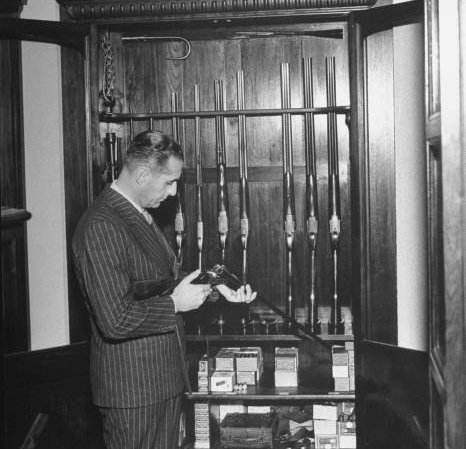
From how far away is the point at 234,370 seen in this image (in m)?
2.87

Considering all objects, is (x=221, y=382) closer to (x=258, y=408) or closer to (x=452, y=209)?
(x=258, y=408)

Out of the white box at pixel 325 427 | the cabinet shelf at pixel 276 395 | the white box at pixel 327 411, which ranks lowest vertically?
the white box at pixel 325 427

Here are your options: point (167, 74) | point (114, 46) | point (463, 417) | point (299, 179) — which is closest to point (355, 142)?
point (299, 179)

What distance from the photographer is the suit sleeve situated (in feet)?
6.34

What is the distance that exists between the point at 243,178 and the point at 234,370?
0.86 m

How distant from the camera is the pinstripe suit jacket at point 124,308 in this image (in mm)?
1941

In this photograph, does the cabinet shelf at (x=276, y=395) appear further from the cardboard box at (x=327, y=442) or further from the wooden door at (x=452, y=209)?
the wooden door at (x=452, y=209)

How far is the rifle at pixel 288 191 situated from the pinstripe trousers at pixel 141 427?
3.01 feet

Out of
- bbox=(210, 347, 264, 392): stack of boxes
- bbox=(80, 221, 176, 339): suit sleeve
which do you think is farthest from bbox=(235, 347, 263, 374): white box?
bbox=(80, 221, 176, 339): suit sleeve

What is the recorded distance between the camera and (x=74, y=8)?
2641 millimetres

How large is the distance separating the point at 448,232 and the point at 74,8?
6.42ft

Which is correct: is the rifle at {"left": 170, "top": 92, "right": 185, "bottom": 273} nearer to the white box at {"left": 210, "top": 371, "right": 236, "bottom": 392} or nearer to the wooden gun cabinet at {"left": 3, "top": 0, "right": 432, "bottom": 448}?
the wooden gun cabinet at {"left": 3, "top": 0, "right": 432, "bottom": 448}

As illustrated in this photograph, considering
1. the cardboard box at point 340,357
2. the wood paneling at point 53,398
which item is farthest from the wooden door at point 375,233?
the wood paneling at point 53,398

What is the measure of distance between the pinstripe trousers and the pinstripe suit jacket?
0.11ft
